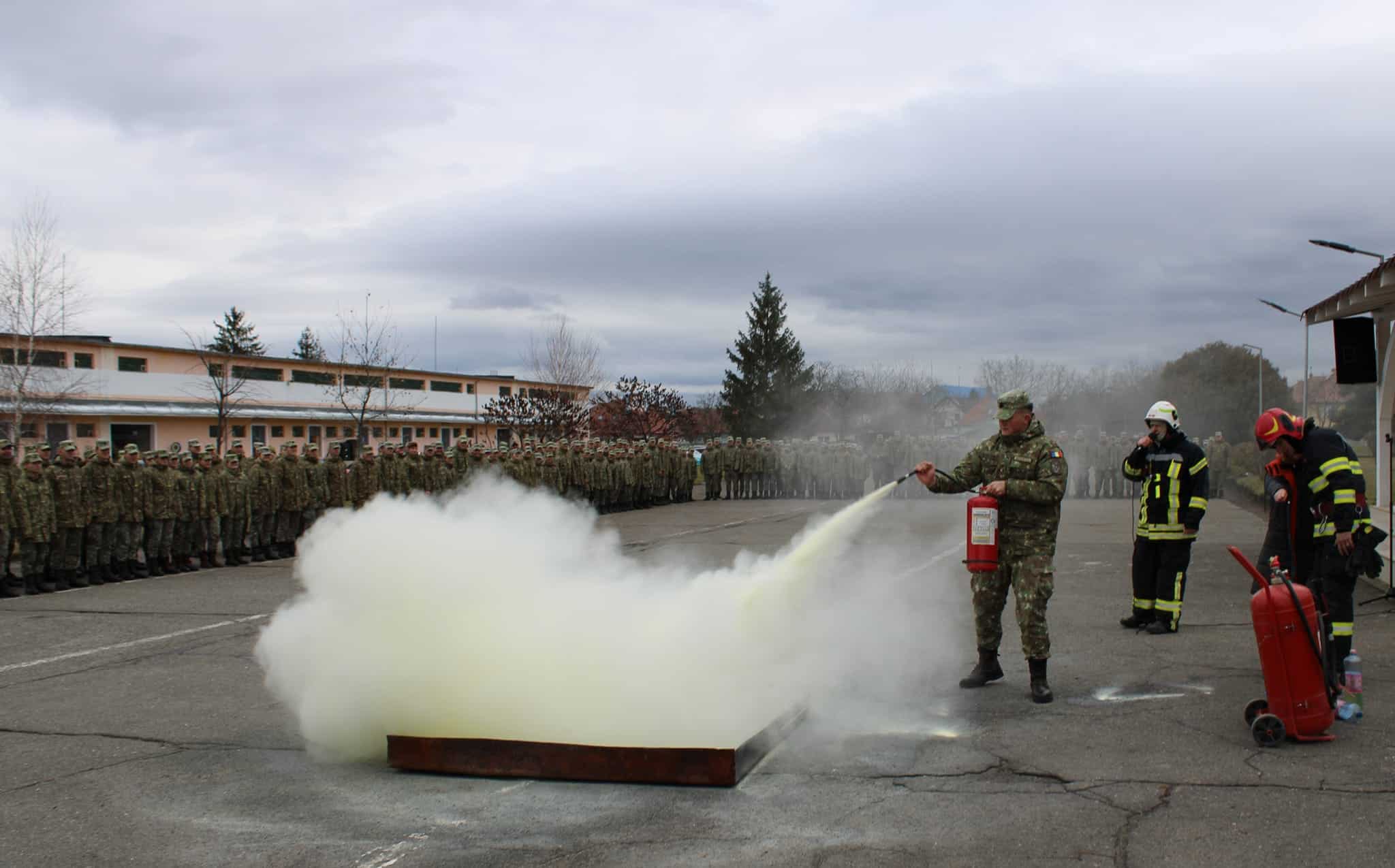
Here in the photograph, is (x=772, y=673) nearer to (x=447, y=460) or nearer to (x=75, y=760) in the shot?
(x=75, y=760)

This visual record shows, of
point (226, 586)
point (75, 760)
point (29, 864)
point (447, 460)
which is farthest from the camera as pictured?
point (447, 460)

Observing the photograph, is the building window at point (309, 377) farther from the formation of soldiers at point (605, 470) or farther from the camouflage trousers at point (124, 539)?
the camouflage trousers at point (124, 539)

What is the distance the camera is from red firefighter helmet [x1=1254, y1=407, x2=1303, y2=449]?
6598 mm

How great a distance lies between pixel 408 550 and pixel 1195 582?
983 centimetres

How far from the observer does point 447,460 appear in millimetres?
20891

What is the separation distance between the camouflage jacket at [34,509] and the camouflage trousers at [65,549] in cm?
21

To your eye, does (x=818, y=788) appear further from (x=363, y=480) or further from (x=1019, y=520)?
(x=363, y=480)

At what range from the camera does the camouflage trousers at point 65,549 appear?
13656mm

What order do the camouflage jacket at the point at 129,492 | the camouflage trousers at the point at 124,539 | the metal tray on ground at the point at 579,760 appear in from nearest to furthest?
the metal tray on ground at the point at 579,760 → the camouflage jacket at the point at 129,492 → the camouflage trousers at the point at 124,539

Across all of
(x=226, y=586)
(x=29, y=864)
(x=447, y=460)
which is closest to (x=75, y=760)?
(x=29, y=864)

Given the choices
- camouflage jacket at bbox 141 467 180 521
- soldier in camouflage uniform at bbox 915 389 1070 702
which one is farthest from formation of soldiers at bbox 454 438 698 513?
soldier in camouflage uniform at bbox 915 389 1070 702

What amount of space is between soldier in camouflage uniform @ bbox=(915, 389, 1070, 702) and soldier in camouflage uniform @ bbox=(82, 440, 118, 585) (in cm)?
1189

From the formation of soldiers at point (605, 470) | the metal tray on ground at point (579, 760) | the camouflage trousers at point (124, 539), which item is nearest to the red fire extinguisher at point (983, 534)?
the metal tray on ground at point (579, 760)

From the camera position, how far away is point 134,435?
151ft
